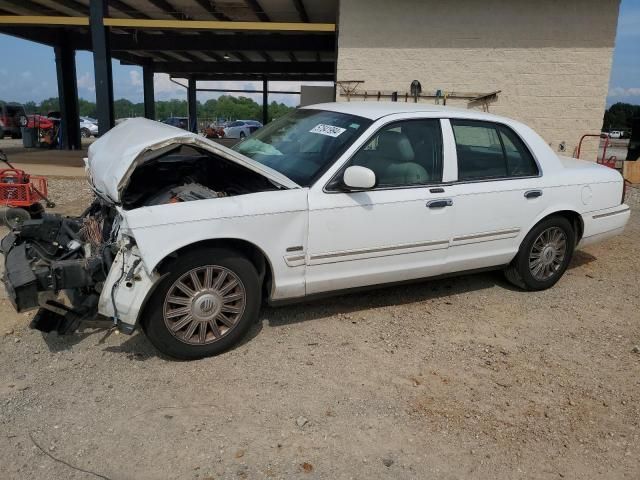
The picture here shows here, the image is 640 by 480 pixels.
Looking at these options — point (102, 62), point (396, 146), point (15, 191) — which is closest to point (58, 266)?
point (396, 146)

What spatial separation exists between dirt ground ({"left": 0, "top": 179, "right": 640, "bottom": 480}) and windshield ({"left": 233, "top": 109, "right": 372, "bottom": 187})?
3.98ft

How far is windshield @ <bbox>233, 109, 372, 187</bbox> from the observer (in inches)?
155

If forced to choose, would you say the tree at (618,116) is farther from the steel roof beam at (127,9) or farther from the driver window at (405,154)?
the driver window at (405,154)

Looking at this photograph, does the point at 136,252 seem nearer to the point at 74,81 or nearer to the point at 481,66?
the point at 481,66

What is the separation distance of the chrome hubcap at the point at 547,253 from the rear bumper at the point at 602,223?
0.30m

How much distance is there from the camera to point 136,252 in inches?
128

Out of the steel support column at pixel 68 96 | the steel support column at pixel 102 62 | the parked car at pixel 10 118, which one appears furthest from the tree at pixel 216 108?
the steel support column at pixel 102 62

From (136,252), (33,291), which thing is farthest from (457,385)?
(33,291)

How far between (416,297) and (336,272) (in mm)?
1266

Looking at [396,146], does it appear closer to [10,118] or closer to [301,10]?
[301,10]

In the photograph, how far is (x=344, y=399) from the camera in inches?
127

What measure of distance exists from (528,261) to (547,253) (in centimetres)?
24

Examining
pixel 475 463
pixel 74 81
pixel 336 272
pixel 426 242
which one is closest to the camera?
pixel 475 463

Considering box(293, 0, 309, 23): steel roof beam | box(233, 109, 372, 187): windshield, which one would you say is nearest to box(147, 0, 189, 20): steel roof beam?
box(293, 0, 309, 23): steel roof beam
